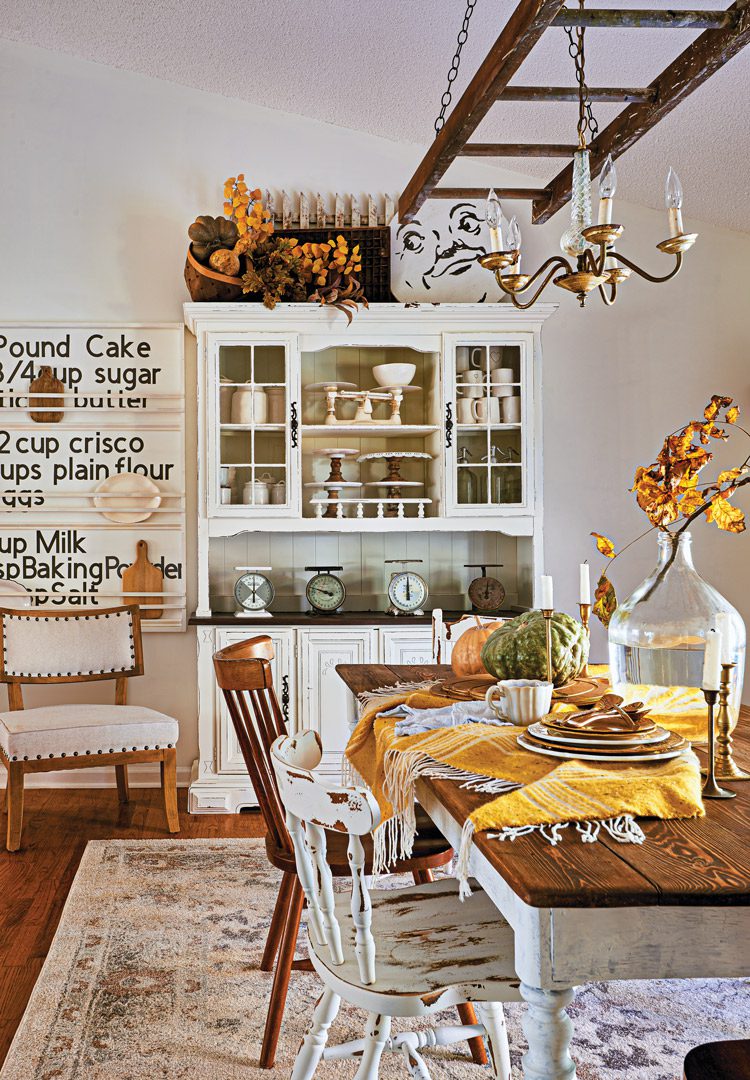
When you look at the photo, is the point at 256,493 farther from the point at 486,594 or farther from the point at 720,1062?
the point at 720,1062

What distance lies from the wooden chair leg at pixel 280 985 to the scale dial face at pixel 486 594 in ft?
8.04

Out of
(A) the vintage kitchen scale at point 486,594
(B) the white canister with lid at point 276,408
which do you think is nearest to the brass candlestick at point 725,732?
(A) the vintage kitchen scale at point 486,594

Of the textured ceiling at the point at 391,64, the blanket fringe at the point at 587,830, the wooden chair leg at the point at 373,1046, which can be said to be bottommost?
the wooden chair leg at the point at 373,1046

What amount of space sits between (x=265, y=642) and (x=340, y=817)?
1.24 metres

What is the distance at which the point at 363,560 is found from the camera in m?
4.90

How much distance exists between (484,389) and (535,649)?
8.09ft

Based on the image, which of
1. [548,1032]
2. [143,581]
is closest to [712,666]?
[548,1032]

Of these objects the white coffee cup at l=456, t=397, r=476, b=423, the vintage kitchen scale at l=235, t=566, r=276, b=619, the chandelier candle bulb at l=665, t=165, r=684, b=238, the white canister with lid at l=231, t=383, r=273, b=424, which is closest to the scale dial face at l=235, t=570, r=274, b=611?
the vintage kitchen scale at l=235, t=566, r=276, b=619

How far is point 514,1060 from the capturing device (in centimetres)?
223

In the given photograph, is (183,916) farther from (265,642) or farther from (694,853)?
(694,853)

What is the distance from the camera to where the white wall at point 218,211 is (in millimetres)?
4785

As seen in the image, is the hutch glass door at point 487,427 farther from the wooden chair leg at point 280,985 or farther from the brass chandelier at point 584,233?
the wooden chair leg at point 280,985

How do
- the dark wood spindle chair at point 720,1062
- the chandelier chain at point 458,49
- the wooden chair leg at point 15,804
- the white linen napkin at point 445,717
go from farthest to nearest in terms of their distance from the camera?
the wooden chair leg at point 15,804
the chandelier chain at point 458,49
the white linen napkin at point 445,717
the dark wood spindle chair at point 720,1062

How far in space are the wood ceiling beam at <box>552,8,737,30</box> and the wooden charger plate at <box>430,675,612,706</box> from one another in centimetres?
147
